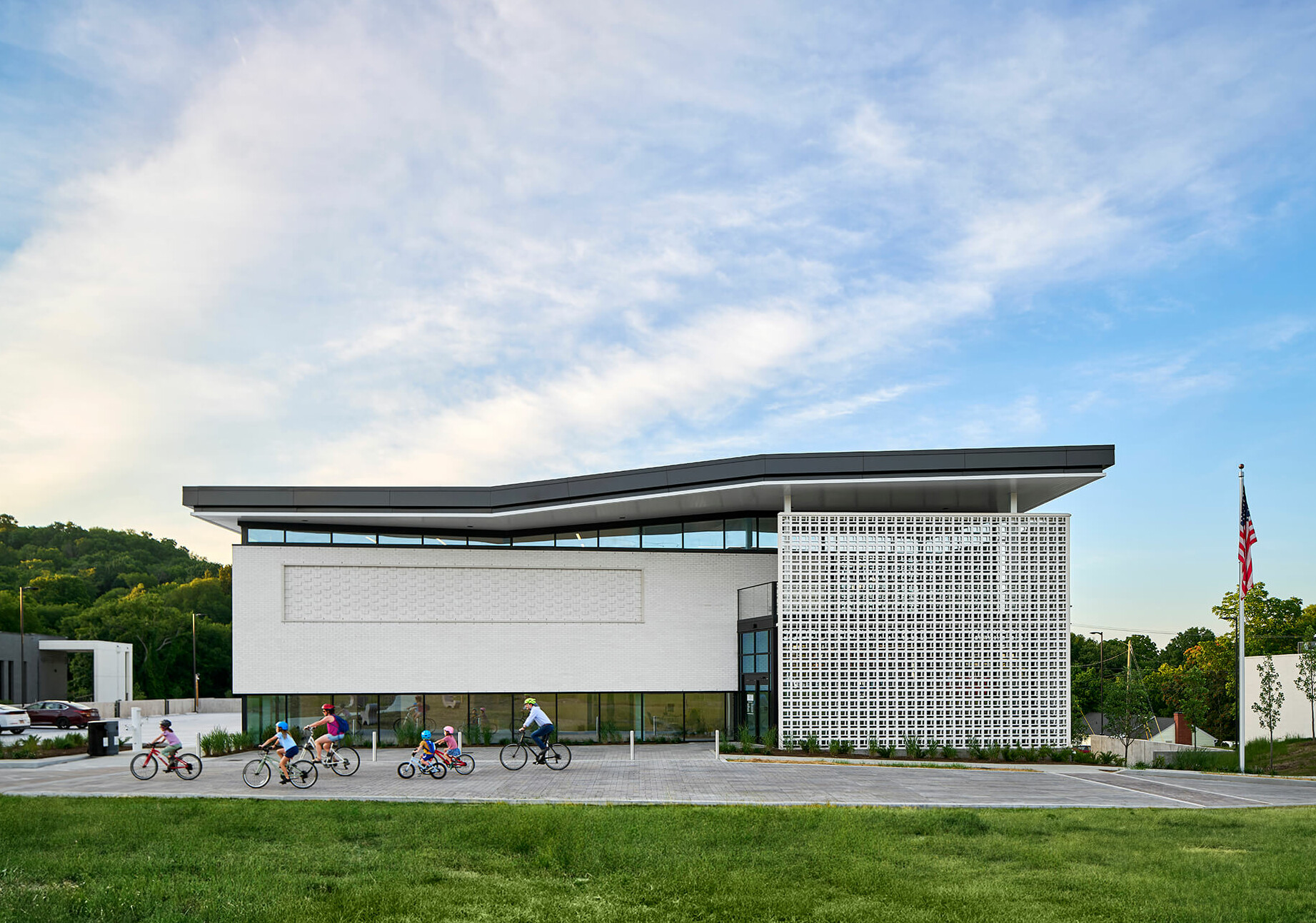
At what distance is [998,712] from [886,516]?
6.58 m

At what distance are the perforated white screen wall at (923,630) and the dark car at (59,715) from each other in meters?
40.7

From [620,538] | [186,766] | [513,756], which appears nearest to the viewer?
[186,766]

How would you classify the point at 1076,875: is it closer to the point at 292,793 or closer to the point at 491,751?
the point at 292,793

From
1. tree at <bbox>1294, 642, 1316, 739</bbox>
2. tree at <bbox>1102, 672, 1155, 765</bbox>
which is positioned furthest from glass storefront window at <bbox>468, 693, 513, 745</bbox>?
tree at <bbox>1294, 642, 1316, 739</bbox>

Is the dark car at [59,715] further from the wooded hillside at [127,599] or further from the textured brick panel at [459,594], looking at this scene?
the textured brick panel at [459,594]

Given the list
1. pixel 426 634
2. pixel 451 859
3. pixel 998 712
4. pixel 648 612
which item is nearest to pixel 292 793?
pixel 451 859

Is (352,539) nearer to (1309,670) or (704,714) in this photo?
(704,714)

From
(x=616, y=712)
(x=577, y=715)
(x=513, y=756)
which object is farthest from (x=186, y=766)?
(x=616, y=712)

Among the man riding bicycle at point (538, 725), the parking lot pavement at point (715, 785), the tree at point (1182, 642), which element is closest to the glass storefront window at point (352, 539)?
the parking lot pavement at point (715, 785)

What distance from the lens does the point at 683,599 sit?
33.9 meters

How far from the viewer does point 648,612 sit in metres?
33.8

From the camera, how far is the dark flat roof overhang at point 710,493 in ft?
93.2

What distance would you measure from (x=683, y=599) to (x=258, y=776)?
15615mm

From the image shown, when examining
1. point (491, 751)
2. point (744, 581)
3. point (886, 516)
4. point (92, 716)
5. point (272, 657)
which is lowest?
point (92, 716)
